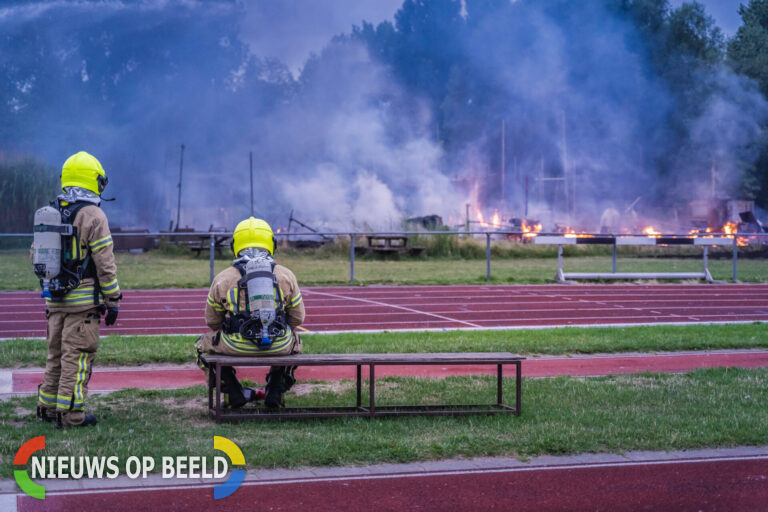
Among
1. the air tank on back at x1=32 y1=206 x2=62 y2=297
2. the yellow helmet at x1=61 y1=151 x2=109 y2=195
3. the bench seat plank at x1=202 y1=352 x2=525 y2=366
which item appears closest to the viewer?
the air tank on back at x1=32 y1=206 x2=62 y2=297

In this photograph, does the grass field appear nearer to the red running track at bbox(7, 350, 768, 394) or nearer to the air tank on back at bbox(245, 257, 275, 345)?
the red running track at bbox(7, 350, 768, 394)

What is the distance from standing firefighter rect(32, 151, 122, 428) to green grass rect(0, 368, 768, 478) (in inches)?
12.9

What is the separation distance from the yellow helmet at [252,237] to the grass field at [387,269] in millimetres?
13307

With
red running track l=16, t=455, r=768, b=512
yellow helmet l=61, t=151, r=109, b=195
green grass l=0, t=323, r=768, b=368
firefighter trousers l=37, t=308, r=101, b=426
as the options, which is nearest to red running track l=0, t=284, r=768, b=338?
green grass l=0, t=323, r=768, b=368

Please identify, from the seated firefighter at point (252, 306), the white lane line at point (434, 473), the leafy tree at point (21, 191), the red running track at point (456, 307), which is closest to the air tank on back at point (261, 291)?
the seated firefighter at point (252, 306)

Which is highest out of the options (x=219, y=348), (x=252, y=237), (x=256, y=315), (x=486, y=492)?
(x=252, y=237)

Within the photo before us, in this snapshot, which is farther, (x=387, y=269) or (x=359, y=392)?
(x=387, y=269)

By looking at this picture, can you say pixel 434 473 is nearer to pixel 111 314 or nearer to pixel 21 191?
pixel 111 314

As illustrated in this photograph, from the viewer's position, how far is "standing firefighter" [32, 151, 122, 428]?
6512 millimetres

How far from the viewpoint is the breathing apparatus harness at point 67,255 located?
6.52 metres

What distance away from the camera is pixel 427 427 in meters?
6.94

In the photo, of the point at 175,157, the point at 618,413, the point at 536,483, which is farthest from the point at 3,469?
the point at 175,157

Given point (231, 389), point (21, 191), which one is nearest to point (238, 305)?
point (231, 389)

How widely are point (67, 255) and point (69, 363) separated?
2.77 ft
